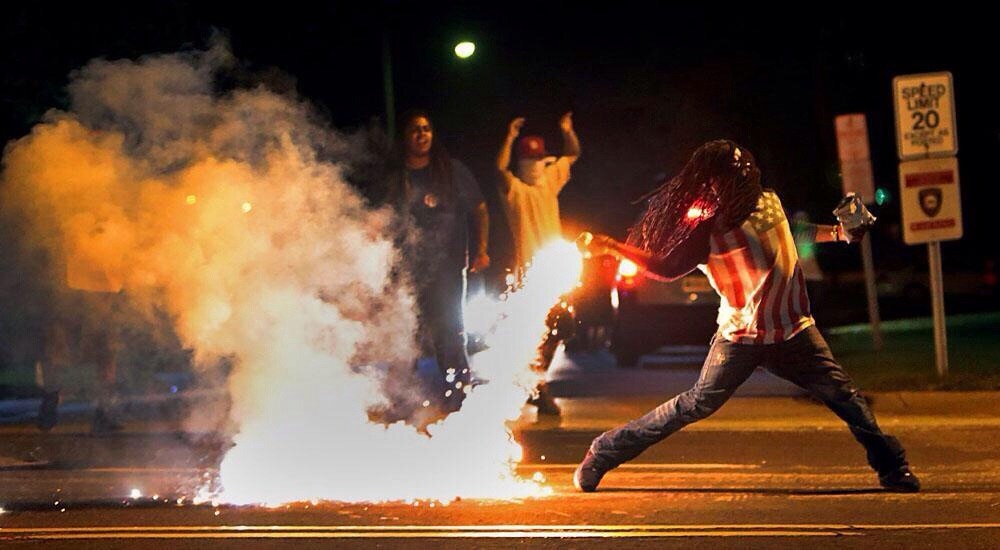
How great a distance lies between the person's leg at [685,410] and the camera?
6.93 m

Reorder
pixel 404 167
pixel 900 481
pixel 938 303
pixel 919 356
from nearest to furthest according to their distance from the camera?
pixel 900 481 < pixel 404 167 < pixel 938 303 < pixel 919 356

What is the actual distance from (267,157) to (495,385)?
2153mm

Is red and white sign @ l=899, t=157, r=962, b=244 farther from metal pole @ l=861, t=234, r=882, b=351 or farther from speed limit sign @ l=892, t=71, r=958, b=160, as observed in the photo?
metal pole @ l=861, t=234, r=882, b=351

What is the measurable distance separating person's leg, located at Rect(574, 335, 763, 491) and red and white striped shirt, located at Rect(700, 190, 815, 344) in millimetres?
101

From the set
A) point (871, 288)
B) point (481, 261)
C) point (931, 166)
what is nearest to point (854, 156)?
point (871, 288)

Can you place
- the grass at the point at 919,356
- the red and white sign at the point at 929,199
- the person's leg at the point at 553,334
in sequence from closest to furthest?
1. the person's leg at the point at 553,334
2. the grass at the point at 919,356
3. the red and white sign at the point at 929,199

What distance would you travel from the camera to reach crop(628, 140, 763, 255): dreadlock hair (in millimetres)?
6848

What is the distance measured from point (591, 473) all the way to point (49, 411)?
5156 mm

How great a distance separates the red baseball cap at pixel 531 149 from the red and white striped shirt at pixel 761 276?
3.89 metres

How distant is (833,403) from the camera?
702 cm

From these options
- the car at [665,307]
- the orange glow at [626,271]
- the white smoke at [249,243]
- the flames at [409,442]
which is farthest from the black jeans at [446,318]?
the orange glow at [626,271]

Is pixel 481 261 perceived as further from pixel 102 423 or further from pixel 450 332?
pixel 102 423

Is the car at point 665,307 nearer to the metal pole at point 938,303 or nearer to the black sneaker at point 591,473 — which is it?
the metal pole at point 938,303

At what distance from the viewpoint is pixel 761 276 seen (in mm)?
6824
